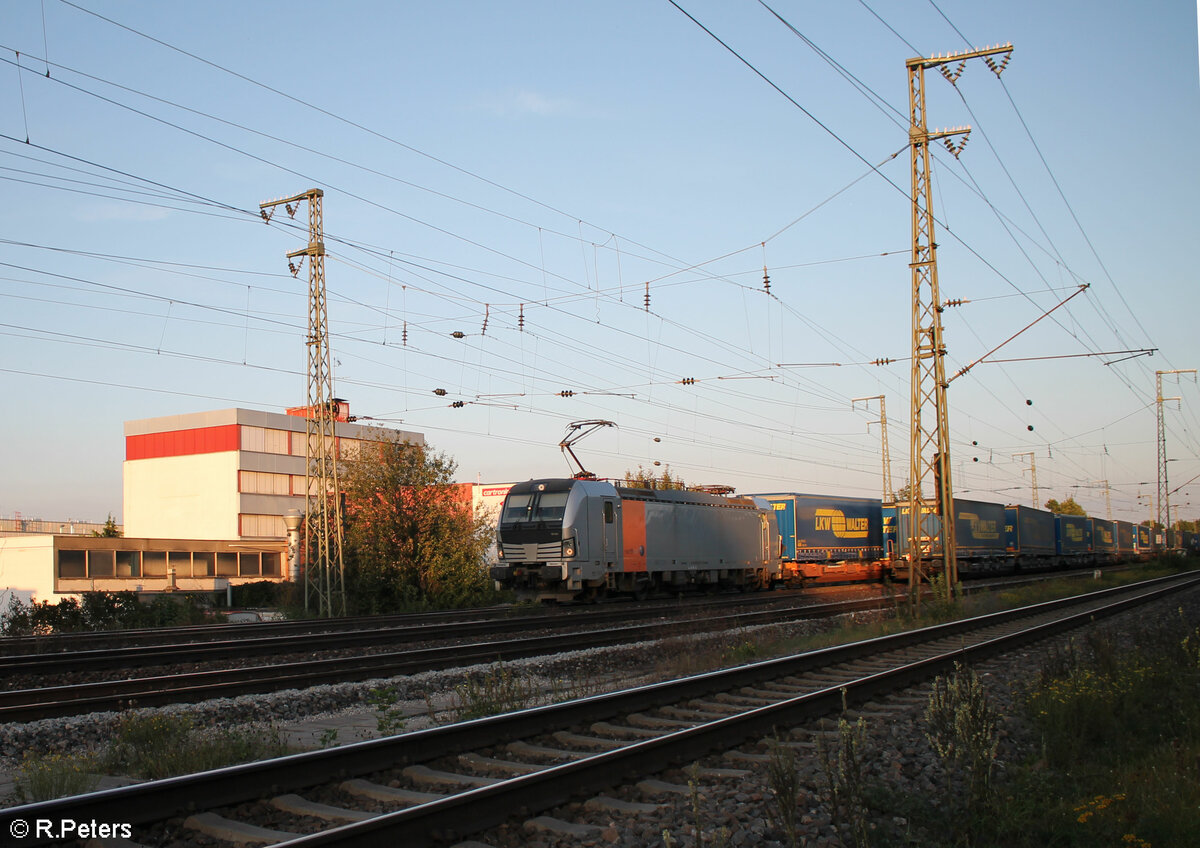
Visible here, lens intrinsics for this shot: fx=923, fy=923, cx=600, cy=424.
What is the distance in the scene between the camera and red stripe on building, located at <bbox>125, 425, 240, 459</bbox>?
6300 centimetres

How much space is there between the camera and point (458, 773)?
663cm

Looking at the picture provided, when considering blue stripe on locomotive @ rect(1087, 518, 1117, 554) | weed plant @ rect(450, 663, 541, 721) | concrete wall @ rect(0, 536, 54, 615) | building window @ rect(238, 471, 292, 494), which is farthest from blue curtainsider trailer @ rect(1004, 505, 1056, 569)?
building window @ rect(238, 471, 292, 494)

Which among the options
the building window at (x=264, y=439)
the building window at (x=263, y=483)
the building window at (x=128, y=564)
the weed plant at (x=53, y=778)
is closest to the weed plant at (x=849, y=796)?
the weed plant at (x=53, y=778)

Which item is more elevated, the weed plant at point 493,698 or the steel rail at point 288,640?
the weed plant at point 493,698

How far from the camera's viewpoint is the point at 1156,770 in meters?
6.46

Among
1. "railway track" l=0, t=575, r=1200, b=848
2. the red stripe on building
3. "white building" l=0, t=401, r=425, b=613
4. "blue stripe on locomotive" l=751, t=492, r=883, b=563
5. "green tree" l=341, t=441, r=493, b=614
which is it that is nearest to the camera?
"railway track" l=0, t=575, r=1200, b=848

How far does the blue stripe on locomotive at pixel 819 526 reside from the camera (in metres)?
36.8

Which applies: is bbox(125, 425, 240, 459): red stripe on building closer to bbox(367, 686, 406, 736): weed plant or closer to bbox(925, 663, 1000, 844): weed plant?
bbox(367, 686, 406, 736): weed plant

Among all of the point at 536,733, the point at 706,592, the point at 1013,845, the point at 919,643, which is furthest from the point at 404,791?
the point at 706,592

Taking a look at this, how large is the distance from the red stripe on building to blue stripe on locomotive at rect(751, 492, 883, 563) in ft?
134

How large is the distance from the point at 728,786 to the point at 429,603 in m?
24.0

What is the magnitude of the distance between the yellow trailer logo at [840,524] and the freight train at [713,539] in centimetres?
4

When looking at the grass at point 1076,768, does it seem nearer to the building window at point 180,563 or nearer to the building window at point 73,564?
the building window at point 73,564

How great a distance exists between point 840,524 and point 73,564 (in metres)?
34.6
